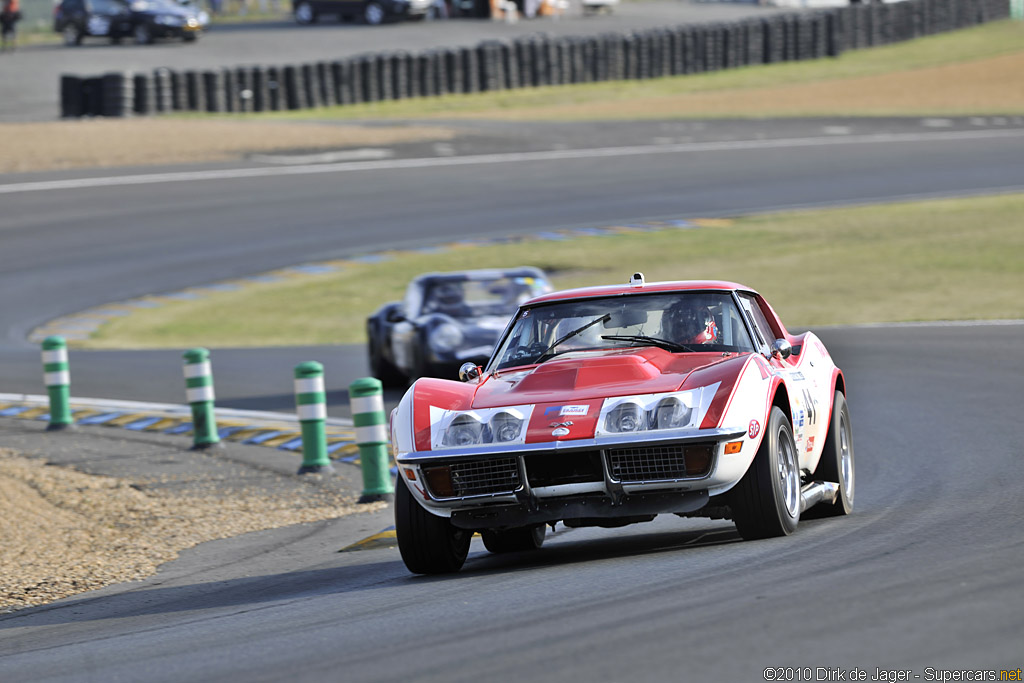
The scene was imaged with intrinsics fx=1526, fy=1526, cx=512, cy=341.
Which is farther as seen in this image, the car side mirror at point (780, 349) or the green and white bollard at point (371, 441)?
the green and white bollard at point (371, 441)

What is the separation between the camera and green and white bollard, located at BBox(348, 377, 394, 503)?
11.0 meters

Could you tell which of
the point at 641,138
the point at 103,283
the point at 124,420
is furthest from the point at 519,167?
the point at 124,420

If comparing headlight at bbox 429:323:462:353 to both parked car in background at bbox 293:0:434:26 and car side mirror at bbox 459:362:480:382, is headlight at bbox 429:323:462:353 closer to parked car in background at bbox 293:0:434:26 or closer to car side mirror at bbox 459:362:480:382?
car side mirror at bbox 459:362:480:382

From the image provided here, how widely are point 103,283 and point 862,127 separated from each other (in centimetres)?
2237

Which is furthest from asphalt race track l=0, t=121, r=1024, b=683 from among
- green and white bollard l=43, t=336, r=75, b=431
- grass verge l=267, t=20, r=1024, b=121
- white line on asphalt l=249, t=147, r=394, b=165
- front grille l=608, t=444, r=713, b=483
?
grass verge l=267, t=20, r=1024, b=121

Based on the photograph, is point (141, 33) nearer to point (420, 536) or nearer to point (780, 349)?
point (780, 349)

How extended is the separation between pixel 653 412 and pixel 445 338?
7.98 m

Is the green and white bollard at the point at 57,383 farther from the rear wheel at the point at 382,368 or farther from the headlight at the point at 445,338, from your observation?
the headlight at the point at 445,338

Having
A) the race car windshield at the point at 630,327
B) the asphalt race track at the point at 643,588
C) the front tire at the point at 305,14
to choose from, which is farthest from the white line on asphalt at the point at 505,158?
the race car windshield at the point at 630,327

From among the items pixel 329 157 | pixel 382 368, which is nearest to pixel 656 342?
pixel 382 368

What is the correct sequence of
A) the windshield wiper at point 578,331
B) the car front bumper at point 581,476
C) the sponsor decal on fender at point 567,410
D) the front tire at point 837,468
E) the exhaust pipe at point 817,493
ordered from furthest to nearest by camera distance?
the front tire at point 837,468, the windshield wiper at point 578,331, the exhaust pipe at point 817,493, the sponsor decal on fender at point 567,410, the car front bumper at point 581,476

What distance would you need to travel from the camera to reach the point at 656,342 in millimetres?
7965

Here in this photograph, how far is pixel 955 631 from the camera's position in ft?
15.9

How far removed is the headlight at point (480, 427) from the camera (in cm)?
713
